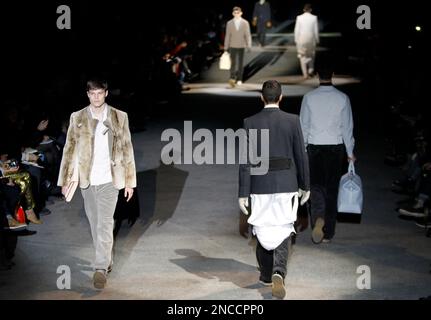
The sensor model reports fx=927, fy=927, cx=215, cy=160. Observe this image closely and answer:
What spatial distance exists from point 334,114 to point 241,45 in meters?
13.9

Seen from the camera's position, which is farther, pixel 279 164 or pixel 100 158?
pixel 100 158

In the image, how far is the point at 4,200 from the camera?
10414 mm

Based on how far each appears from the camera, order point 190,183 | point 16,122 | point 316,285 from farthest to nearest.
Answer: point 190,183, point 16,122, point 316,285

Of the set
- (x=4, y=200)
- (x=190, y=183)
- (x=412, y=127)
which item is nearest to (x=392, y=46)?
(x=412, y=127)

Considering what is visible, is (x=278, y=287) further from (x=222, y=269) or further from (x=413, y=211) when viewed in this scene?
(x=413, y=211)

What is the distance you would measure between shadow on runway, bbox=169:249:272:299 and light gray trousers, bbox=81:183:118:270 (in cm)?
92

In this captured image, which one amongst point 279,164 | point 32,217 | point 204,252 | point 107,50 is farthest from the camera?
point 107,50

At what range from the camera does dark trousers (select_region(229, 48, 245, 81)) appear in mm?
23703

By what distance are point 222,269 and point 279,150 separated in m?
1.53

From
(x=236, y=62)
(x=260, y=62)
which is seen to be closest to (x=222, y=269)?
(x=236, y=62)

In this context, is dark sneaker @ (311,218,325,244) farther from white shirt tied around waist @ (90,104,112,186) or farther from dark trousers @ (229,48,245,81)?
dark trousers @ (229,48,245,81)

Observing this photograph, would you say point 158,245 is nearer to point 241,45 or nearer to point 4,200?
point 4,200

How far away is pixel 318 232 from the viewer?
33.2 feet

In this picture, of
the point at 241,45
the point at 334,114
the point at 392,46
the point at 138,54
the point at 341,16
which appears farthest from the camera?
the point at 341,16
